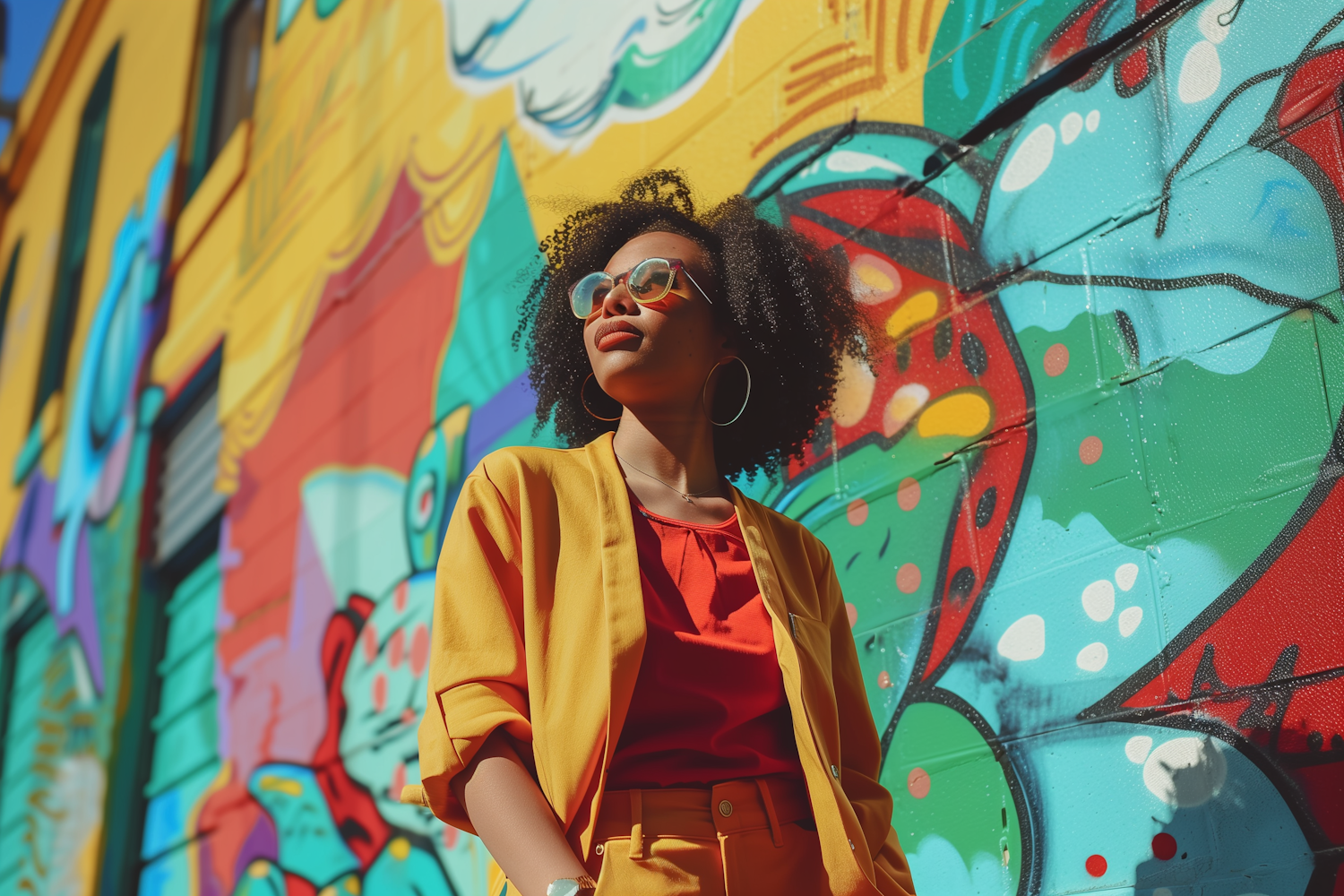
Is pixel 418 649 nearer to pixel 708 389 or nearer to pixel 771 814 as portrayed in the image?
pixel 708 389

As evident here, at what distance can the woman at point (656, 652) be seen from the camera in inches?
58.2

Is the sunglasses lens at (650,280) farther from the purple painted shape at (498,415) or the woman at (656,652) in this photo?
the purple painted shape at (498,415)

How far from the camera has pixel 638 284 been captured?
1.84 m

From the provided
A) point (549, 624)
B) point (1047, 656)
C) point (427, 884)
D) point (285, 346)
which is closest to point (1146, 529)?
point (1047, 656)

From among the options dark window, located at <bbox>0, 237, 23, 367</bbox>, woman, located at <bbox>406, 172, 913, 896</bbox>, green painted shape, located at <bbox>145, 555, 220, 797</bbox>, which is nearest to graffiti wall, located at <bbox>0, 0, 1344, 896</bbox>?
woman, located at <bbox>406, 172, 913, 896</bbox>

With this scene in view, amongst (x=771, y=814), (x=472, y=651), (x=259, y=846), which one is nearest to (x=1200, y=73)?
(x=771, y=814)

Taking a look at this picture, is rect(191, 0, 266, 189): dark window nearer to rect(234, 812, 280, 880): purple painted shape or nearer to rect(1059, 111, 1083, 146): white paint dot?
rect(234, 812, 280, 880): purple painted shape

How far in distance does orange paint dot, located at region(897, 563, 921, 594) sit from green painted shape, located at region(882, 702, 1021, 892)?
24cm

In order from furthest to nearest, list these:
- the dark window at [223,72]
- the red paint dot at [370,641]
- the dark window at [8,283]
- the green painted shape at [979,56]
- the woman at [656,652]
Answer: the dark window at [8,283], the dark window at [223,72], the red paint dot at [370,641], the green painted shape at [979,56], the woman at [656,652]

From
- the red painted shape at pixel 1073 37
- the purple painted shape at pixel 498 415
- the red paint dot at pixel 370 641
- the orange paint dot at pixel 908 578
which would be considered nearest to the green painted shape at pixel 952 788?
the orange paint dot at pixel 908 578

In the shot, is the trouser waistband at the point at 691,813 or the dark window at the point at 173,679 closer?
the trouser waistband at the point at 691,813

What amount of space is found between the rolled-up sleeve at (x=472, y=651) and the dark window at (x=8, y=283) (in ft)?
40.8

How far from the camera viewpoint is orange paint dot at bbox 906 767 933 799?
249cm

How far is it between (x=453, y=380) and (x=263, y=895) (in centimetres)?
239
